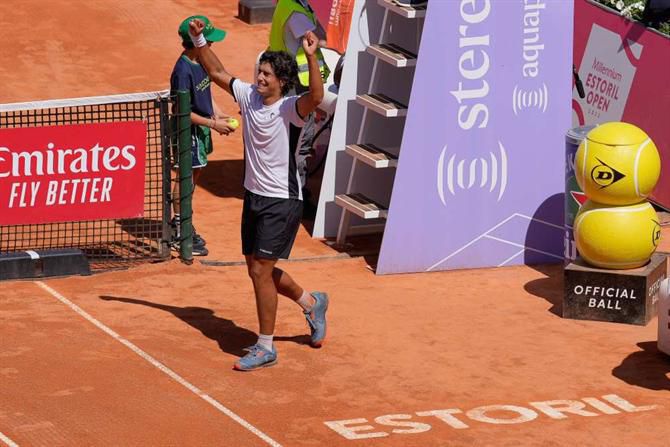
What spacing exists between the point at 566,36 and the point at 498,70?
804mm

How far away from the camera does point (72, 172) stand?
12516 millimetres

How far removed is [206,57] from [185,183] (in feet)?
8.43

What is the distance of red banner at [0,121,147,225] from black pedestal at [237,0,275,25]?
9.34 meters

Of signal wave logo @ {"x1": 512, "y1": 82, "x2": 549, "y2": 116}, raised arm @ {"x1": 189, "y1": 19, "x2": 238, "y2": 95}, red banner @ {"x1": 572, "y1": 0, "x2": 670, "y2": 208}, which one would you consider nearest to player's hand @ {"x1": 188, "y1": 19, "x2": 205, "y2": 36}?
raised arm @ {"x1": 189, "y1": 19, "x2": 238, "y2": 95}

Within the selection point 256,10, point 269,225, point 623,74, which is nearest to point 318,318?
point 269,225

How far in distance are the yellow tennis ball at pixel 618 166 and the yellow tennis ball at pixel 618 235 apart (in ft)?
0.34

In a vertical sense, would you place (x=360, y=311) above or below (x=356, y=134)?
below

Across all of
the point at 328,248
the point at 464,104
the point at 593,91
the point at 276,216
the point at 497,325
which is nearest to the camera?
the point at 276,216

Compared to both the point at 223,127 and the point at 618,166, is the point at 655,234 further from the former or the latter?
the point at 223,127

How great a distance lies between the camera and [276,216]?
10.3 meters

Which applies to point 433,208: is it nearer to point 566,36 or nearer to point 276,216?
point 566,36

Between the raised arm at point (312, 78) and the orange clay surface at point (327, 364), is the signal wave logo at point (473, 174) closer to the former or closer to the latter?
the orange clay surface at point (327, 364)

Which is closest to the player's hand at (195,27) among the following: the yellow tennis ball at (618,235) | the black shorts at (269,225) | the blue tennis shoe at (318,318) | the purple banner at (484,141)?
the black shorts at (269,225)

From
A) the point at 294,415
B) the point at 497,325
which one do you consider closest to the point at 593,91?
the point at 497,325
